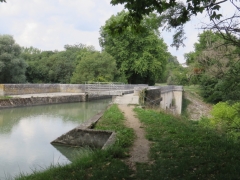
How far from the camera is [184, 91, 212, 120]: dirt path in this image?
1130 inches

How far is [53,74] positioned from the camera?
3991 cm

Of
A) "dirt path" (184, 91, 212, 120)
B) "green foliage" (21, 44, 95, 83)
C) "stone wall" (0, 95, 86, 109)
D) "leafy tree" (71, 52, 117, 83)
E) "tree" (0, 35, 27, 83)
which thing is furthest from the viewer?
"green foliage" (21, 44, 95, 83)

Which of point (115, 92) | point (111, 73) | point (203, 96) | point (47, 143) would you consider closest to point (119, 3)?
point (47, 143)

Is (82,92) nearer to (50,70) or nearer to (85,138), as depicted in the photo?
(50,70)

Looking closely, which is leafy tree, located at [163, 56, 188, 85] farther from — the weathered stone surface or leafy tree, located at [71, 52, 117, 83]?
the weathered stone surface

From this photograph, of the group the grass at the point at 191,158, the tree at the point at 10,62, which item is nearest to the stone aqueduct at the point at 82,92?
the tree at the point at 10,62

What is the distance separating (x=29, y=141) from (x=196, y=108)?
24.9 meters

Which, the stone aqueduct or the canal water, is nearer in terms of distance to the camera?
the canal water

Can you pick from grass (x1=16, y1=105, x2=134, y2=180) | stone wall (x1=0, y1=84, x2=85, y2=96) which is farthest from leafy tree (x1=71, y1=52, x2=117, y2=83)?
grass (x1=16, y1=105, x2=134, y2=180)

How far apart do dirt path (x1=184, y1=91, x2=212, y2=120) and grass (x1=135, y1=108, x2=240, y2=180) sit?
20.6 metres

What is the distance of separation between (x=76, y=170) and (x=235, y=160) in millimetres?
2933

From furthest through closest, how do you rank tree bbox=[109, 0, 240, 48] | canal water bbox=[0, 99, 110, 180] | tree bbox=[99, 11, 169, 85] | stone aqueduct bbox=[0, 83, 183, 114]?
tree bbox=[99, 11, 169, 85], stone aqueduct bbox=[0, 83, 183, 114], canal water bbox=[0, 99, 110, 180], tree bbox=[109, 0, 240, 48]

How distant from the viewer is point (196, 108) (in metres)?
32.5

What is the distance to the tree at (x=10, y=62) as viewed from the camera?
30078 millimetres
